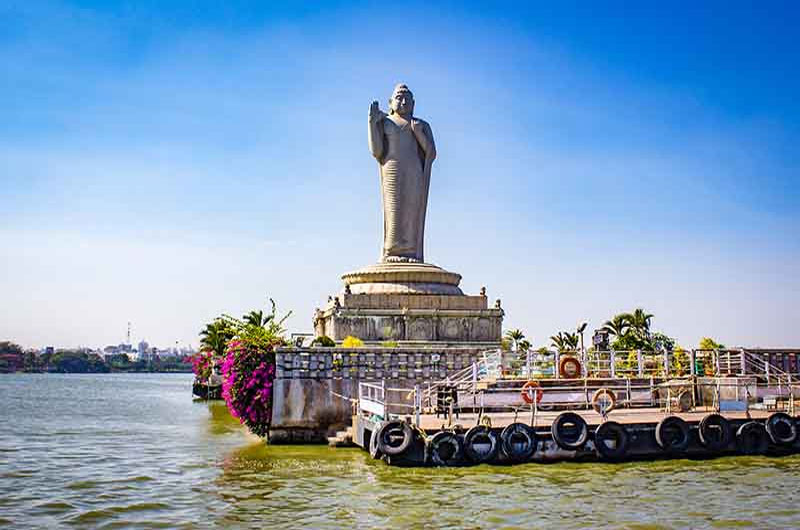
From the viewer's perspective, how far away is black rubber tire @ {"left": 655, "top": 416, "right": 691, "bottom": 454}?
18953 mm

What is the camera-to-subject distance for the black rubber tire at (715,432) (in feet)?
63.4

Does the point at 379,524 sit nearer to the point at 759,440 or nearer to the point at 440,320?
the point at 759,440

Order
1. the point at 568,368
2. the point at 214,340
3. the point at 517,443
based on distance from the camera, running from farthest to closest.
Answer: the point at 214,340, the point at 568,368, the point at 517,443

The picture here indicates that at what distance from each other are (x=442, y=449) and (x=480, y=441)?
0.80 metres

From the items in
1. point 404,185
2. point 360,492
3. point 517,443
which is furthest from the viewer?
point 404,185

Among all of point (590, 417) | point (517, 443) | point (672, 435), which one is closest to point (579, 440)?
point (517, 443)

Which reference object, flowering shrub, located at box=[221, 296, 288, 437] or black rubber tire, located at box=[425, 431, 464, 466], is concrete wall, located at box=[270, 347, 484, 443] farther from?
black rubber tire, located at box=[425, 431, 464, 466]

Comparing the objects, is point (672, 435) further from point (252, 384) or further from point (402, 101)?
point (402, 101)

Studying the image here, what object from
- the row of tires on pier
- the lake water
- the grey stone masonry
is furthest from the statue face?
the row of tires on pier

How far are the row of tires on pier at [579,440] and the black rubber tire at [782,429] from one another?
22 mm

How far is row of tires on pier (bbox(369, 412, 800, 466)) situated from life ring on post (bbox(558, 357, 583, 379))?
15.5 ft

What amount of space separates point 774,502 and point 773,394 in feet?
29.3

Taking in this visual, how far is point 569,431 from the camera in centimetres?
1853

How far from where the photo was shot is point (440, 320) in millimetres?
30906
